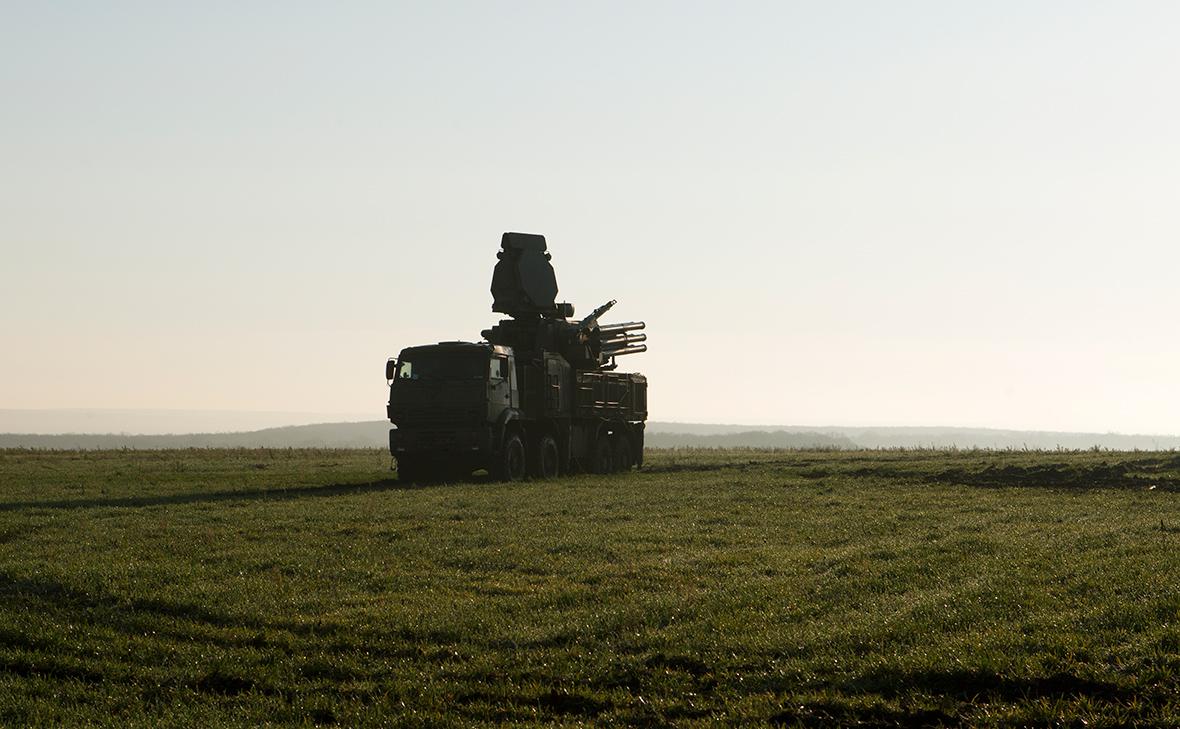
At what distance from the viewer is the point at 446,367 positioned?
1401 inches

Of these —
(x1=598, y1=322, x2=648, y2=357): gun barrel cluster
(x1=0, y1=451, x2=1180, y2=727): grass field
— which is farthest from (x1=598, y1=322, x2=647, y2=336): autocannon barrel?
(x1=0, y1=451, x2=1180, y2=727): grass field

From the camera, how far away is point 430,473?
36344 millimetres

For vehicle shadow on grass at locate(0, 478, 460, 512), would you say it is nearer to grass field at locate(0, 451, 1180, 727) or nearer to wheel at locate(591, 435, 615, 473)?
grass field at locate(0, 451, 1180, 727)

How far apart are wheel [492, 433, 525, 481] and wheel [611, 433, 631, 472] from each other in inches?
284

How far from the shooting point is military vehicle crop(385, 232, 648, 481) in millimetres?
35375

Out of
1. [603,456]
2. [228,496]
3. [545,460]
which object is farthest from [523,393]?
[228,496]

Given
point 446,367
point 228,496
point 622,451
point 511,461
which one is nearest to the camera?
point 228,496

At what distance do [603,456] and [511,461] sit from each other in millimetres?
7008

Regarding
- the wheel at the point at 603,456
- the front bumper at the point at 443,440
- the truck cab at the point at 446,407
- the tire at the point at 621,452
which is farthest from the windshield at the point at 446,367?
the tire at the point at 621,452

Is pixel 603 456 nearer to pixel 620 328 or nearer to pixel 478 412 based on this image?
pixel 620 328

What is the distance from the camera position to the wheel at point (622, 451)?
4484 centimetres

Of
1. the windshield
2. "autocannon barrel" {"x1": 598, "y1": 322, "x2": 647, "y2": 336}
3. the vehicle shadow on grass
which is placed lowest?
the vehicle shadow on grass

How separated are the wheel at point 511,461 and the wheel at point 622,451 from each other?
284 inches

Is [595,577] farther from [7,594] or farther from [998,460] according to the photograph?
[998,460]
